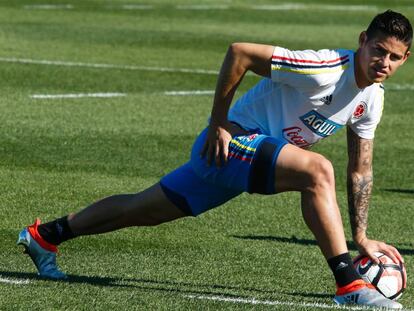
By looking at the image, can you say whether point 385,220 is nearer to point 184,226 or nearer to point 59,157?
point 184,226

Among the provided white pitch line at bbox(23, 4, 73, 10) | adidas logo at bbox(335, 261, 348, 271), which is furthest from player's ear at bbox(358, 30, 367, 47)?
white pitch line at bbox(23, 4, 73, 10)

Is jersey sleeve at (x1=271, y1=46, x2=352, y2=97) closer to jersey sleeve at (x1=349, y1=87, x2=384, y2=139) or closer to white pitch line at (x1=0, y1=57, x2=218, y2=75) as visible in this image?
jersey sleeve at (x1=349, y1=87, x2=384, y2=139)

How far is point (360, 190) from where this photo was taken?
26.1ft

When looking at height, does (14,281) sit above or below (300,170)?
below

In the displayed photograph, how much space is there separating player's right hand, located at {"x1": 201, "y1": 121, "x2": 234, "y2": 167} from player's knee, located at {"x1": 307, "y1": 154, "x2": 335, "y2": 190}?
1.65 ft

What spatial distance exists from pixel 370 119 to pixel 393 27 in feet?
2.30

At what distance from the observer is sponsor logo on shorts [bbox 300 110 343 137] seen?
24.1ft

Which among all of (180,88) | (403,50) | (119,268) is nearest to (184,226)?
(119,268)

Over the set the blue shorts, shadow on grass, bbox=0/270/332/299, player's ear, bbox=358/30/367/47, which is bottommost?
shadow on grass, bbox=0/270/332/299

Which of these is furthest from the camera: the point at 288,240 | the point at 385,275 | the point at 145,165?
the point at 145,165

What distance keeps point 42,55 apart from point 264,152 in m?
12.0

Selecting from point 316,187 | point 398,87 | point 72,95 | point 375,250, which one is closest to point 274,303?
point 316,187

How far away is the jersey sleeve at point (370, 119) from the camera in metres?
7.54

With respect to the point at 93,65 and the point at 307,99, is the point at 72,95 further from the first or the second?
the point at 307,99
